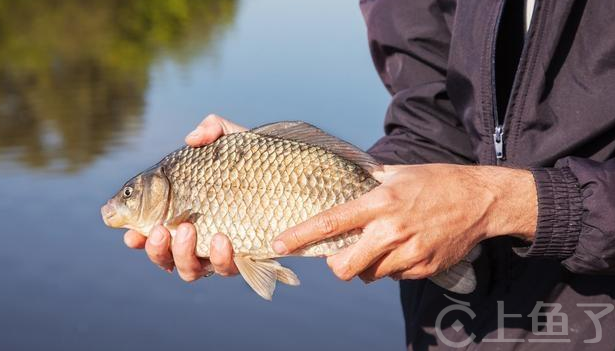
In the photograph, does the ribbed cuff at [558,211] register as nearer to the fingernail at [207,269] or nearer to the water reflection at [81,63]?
the fingernail at [207,269]

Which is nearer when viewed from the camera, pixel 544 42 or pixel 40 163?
pixel 544 42

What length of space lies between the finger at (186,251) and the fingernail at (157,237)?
0.11 feet

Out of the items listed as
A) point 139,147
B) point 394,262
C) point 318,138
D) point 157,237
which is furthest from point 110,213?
point 139,147

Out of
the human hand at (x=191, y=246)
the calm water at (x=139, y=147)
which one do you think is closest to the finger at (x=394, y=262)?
the human hand at (x=191, y=246)

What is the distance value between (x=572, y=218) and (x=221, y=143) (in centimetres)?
85

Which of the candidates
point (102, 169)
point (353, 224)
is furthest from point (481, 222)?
point (102, 169)

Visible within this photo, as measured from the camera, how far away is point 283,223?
217 cm

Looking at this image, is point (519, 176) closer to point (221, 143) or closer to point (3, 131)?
point (221, 143)

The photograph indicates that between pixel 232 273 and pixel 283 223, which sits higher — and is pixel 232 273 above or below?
below

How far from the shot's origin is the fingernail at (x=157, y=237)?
230 cm

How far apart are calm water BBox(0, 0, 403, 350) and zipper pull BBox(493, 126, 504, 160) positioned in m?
3.27

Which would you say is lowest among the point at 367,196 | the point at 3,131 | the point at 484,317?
the point at 3,131

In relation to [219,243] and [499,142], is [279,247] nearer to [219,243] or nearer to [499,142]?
[219,243]

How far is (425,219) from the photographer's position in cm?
192
